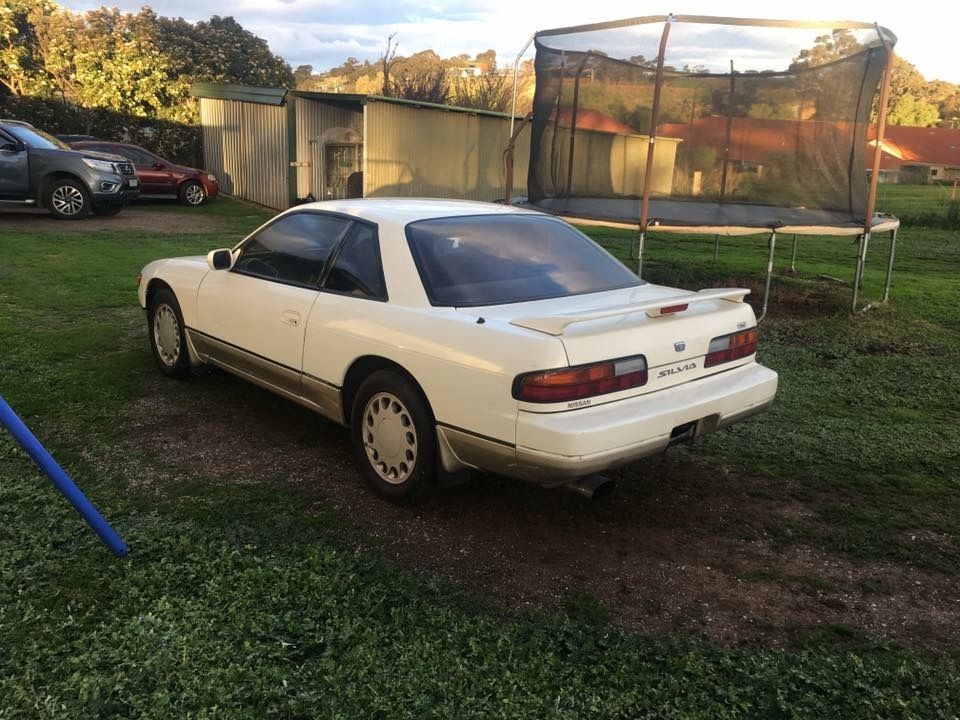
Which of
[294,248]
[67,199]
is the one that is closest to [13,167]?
[67,199]

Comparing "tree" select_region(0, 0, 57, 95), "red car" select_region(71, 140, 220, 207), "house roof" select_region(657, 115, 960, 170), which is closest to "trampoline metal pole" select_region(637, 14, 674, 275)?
"house roof" select_region(657, 115, 960, 170)

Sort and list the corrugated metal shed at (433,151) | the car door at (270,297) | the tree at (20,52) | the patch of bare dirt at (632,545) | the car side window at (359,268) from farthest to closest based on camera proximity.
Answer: the tree at (20,52) → the corrugated metal shed at (433,151) → the car door at (270,297) → the car side window at (359,268) → the patch of bare dirt at (632,545)

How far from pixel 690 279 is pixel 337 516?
790 cm

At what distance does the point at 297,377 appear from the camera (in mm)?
4512

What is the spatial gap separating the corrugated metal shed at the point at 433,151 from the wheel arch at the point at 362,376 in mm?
13119

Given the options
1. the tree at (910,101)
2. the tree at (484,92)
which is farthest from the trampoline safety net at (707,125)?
the tree at (910,101)

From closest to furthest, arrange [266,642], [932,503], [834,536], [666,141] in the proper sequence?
[266,642], [834,536], [932,503], [666,141]

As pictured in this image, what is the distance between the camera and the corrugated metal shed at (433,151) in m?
16.9

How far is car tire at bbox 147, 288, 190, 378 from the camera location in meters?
5.70

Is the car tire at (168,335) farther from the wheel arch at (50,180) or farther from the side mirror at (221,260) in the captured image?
the wheel arch at (50,180)

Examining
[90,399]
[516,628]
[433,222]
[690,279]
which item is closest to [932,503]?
[516,628]

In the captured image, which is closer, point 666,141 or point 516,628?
point 516,628

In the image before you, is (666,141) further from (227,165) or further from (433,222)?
(227,165)

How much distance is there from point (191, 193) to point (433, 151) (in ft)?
20.6
